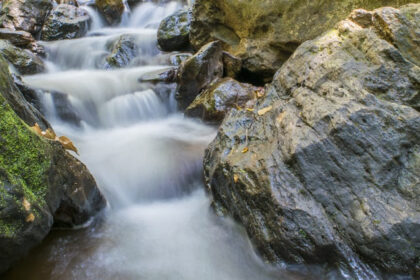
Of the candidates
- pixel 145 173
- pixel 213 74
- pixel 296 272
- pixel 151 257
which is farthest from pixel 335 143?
pixel 213 74

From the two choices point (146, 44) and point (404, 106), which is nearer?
point (404, 106)

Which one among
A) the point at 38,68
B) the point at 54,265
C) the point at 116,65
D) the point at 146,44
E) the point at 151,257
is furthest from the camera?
the point at 146,44

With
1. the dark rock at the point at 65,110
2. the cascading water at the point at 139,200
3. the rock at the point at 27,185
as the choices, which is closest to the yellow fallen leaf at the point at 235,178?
the cascading water at the point at 139,200

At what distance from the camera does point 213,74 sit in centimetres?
620

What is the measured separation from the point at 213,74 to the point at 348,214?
452 cm

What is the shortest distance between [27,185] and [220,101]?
388cm

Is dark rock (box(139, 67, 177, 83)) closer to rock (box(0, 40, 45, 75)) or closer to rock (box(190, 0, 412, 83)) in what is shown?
rock (box(190, 0, 412, 83))

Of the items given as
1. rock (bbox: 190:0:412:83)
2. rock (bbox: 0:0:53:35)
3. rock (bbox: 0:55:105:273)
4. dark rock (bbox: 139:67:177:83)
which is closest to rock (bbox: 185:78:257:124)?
rock (bbox: 190:0:412:83)

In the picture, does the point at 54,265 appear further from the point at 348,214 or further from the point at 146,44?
the point at 146,44

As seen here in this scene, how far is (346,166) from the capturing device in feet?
7.89

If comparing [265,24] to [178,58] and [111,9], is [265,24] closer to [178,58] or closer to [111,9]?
[178,58]

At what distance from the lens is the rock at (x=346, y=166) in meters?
2.20

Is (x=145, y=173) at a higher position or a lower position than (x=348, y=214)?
lower

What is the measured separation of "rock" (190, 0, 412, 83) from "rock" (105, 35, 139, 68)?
89.5 inches
